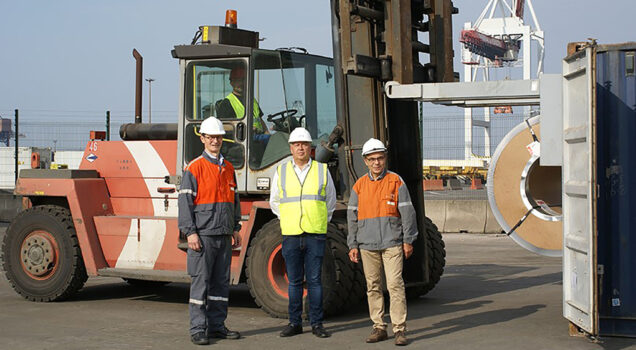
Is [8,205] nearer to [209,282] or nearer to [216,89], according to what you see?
[216,89]

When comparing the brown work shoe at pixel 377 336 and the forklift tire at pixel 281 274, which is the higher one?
the forklift tire at pixel 281 274

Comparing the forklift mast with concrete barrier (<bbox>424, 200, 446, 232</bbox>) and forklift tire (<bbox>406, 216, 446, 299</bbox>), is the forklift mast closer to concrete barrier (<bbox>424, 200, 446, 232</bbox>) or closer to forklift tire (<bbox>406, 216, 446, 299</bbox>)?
forklift tire (<bbox>406, 216, 446, 299</bbox>)

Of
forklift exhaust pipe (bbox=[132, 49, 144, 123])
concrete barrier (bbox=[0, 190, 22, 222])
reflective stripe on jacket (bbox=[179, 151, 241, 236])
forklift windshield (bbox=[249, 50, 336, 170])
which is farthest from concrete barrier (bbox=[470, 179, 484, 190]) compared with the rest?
reflective stripe on jacket (bbox=[179, 151, 241, 236])

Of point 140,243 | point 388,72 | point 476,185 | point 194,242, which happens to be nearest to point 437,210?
point 140,243

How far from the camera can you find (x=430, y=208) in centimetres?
2005

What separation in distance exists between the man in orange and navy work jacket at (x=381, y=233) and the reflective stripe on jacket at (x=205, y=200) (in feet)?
3.82

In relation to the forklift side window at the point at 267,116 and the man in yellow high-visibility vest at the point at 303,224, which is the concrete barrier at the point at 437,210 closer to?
the forklift side window at the point at 267,116

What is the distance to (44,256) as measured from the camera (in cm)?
1045

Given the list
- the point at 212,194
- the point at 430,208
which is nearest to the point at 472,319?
the point at 212,194

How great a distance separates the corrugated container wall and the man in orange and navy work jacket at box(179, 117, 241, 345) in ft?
10.9

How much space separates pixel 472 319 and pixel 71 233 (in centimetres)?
488

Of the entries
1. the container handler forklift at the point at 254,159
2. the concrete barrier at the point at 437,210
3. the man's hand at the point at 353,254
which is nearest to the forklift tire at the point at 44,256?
the container handler forklift at the point at 254,159

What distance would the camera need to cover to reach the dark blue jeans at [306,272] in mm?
7883

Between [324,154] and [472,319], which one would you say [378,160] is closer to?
[324,154]
